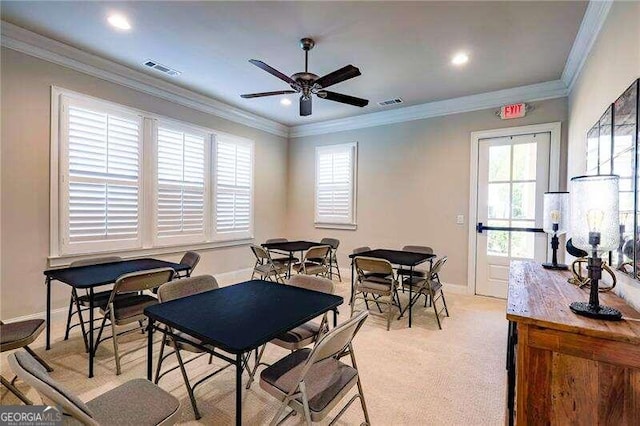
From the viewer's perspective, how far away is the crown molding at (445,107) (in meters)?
3.89

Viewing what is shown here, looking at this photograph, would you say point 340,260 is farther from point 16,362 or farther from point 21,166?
point 16,362

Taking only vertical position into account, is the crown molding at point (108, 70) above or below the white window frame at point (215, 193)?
above

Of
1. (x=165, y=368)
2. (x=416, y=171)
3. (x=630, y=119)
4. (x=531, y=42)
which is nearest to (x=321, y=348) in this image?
(x=165, y=368)

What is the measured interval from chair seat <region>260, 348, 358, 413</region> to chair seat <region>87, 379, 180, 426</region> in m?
0.43

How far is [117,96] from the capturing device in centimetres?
363

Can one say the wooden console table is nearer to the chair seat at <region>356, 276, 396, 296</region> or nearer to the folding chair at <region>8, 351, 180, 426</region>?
the folding chair at <region>8, 351, 180, 426</region>

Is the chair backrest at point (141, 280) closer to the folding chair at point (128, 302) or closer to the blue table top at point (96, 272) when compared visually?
the folding chair at point (128, 302)

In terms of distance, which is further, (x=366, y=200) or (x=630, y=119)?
(x=366, y=200)

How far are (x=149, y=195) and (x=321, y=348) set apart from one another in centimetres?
358

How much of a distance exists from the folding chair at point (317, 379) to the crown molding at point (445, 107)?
13.3ft

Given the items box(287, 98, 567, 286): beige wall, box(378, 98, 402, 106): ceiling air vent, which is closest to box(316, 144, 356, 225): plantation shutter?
box(287, 98, 567, 286): beige wall

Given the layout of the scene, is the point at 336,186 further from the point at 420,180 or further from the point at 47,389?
the point at 47,389

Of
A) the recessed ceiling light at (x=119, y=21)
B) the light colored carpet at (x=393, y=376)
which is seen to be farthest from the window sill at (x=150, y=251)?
the recessed ceiling light at (x=119, y=21)

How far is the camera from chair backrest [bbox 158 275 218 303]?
6.63 ft
